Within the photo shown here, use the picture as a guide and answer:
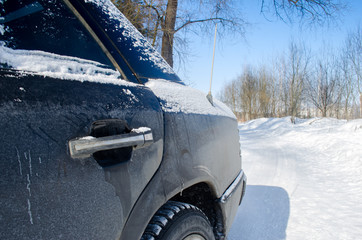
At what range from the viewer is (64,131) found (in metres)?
0.61

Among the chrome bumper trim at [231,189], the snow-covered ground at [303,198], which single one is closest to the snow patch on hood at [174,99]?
the chrome bumper trim at [231,189]

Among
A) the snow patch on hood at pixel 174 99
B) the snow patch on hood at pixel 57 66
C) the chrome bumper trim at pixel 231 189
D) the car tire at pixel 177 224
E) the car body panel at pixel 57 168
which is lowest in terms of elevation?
the chrome bumper trim at pixel 231 189

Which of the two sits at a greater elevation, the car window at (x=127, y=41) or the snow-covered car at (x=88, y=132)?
the car window at (x=127, y=41)

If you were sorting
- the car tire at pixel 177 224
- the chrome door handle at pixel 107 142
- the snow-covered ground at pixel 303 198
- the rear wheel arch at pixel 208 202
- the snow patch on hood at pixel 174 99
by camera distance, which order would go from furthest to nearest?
1. the snow-covered ground at pixel 303 198
2. the rear wheel arch at pixel 208 202
3. the snow patch on hood at pixel 174 99
4. the car tire at pixel 177 224
5. the chrome door handle at pixel 107 142

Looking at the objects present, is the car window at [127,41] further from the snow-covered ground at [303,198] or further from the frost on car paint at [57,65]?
the snow-covered ground at [303,198]

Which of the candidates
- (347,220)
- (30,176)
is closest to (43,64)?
(30,176)

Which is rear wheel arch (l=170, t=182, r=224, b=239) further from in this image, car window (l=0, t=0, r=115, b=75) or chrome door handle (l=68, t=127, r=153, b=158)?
car window (l=0, t=0, r=115, b=75)

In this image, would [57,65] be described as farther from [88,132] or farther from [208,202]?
[208,202]

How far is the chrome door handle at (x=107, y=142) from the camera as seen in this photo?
0.60m

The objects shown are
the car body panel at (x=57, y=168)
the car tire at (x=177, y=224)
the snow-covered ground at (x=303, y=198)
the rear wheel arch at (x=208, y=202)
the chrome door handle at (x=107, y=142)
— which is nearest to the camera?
the car body panel at (x=57, y=168)

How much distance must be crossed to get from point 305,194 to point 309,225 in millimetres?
1157

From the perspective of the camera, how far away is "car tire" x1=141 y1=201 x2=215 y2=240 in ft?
2.99

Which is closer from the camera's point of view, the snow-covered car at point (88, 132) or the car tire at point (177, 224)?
the snow-covered car at point (88, 132)

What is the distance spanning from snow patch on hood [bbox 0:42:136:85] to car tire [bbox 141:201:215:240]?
2.11ft
